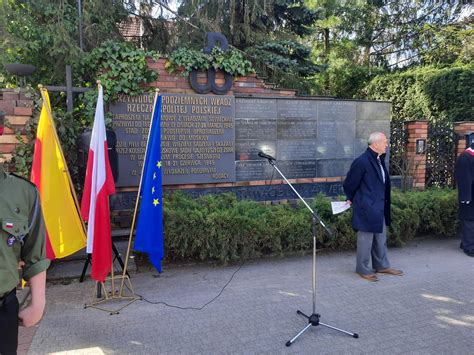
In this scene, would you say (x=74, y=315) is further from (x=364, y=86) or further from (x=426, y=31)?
(x=426, y=31)

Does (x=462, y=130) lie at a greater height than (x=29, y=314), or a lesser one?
greater

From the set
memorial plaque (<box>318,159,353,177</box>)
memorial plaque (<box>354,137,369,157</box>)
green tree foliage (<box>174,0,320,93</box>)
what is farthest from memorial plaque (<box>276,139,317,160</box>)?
green tree foliage (<box>174,0,320,93</box>)

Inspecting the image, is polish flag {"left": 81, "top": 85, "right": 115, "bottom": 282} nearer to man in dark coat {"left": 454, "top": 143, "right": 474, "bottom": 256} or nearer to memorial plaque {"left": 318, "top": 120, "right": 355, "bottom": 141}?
memorial plaque {"left": 318, "top": 120, "right": 355, "bottom": 141}

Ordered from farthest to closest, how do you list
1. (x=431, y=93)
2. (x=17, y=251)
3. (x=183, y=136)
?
(x=431, y=93) < (x=183, y=136) < (x=17, y=251)

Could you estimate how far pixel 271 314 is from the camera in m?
3.72

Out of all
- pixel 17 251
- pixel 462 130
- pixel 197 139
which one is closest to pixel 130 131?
pixel 197 139

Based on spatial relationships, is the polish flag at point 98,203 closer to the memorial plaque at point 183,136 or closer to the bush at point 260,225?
the bush at point 260,225

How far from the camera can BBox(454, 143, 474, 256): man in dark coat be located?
5727mm

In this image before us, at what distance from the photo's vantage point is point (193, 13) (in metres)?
8.96

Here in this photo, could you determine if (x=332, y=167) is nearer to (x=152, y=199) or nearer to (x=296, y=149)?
(x=296, y=149)

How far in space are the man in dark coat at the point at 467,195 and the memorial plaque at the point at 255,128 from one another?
114 inches

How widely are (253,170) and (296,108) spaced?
133 centimetres

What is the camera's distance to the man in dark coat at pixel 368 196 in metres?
4.62

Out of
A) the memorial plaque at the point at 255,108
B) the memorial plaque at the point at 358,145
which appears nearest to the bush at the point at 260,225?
the memorial plaque at the point at 358,145
